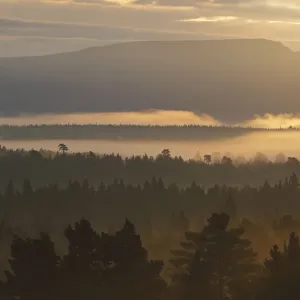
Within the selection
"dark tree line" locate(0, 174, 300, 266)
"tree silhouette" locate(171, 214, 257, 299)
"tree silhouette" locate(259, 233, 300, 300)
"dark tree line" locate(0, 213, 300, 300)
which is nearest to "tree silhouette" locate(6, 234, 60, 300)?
"dark tree line" locate(0, 213, 300, 300)

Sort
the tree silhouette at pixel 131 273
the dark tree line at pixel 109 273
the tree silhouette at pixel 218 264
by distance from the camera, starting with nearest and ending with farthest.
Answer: the tree silhouette at pixel 131 273
the dark tree line at pixel 109 273
the tree silhouette at pixel 218 264

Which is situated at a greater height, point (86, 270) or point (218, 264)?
point (218, 264)

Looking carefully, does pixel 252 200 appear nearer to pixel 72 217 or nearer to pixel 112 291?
Answer: pixel 72 217

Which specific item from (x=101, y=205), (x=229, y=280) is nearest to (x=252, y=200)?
(x=101, y=205)

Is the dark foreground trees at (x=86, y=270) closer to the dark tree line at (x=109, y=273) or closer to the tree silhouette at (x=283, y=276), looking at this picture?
the dark tree line at (x=109, y=273)

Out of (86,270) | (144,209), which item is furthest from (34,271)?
(144,209)

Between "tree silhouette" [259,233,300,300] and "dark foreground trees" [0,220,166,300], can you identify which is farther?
"dark foreground trees" [0,220,166,300]

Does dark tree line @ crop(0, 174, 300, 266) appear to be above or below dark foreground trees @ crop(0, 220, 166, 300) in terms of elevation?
above

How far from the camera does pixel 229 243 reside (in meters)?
40.6

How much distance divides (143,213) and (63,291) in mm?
90683

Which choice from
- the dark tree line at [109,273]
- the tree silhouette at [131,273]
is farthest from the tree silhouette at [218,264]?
the tree silhouette at [131,273]

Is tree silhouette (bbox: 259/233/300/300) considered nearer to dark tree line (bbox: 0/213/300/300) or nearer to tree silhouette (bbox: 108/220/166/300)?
dark tree line (bbox: 0/213/300/300)

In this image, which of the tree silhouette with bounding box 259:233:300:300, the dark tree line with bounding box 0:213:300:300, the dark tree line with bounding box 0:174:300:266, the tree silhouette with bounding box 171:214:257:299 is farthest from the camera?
the dark tree line with bounding box 0:174:300:266

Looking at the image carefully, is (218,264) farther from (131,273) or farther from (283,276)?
(131,273)
